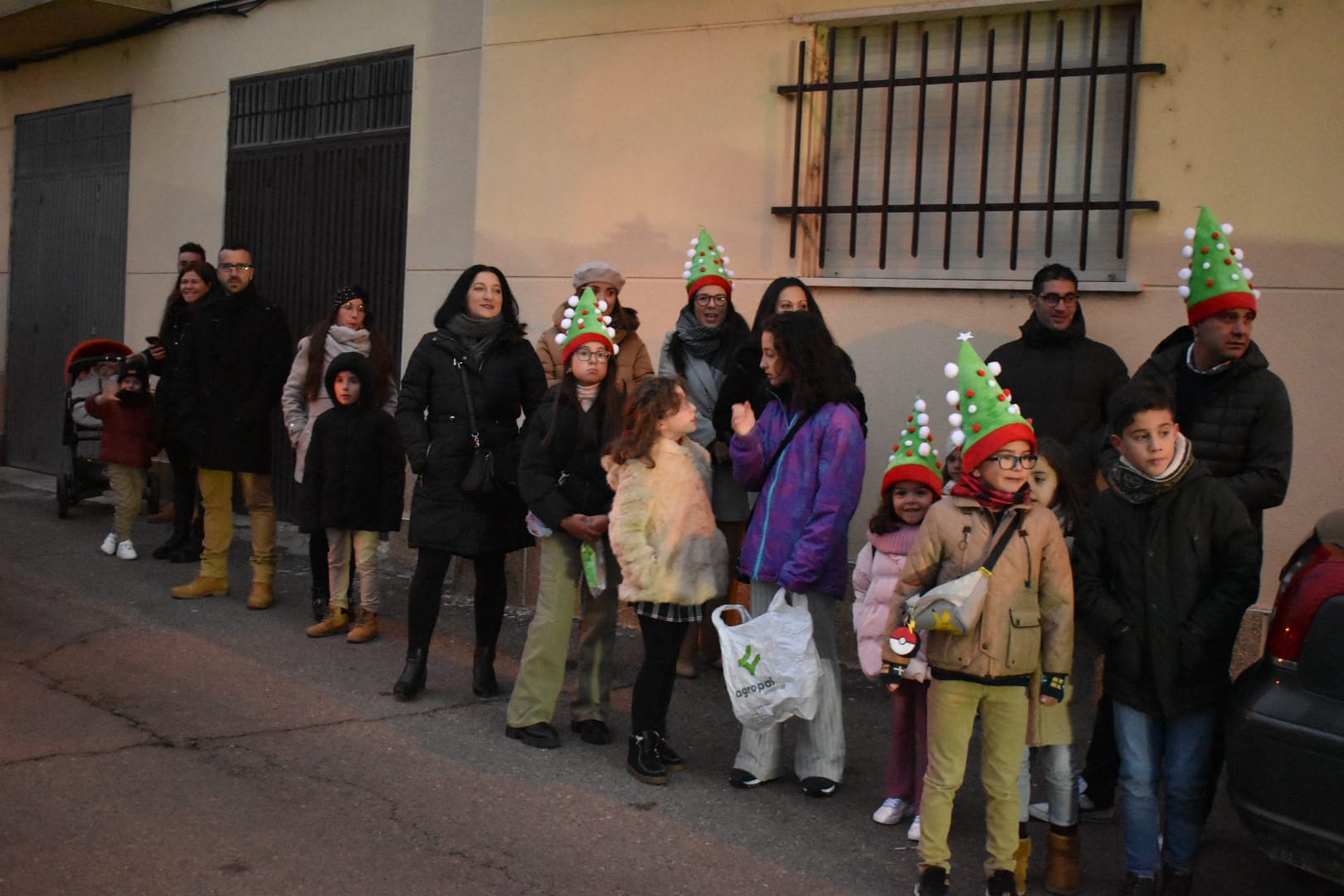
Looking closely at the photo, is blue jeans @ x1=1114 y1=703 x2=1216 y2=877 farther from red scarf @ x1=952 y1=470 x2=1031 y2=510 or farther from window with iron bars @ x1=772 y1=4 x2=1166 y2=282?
window with iron bars @ x1=772 y1=4 x2=1166 y2=282

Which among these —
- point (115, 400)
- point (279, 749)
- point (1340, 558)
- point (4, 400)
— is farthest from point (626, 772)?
point (4, 400)

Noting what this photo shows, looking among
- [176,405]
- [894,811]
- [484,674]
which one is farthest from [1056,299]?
[176,405]

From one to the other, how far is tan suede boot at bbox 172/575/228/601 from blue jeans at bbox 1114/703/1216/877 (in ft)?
18.9

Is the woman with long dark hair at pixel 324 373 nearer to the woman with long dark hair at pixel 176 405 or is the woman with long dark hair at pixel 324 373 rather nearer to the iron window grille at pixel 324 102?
the woman with long dark hair at pixel 176 405

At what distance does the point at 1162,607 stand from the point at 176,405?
6290 millimetres

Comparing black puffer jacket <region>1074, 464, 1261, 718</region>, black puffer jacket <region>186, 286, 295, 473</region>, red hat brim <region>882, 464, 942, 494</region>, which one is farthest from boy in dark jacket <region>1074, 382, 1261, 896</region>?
black puffer jacket <region>186, 286, 295, 473</region>

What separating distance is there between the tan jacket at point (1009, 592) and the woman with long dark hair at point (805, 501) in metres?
0.81

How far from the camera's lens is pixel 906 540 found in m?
5.23

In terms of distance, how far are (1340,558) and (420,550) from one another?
392 cm

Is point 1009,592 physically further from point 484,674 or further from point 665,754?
point 484,674

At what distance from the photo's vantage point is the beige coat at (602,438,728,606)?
18.0 feet

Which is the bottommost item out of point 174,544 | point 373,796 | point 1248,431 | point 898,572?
point 373,796

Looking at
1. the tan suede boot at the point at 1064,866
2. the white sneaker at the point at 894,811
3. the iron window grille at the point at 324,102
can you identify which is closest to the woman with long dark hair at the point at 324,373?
the iron window grille at the point at 324,102

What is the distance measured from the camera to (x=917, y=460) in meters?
5.21
